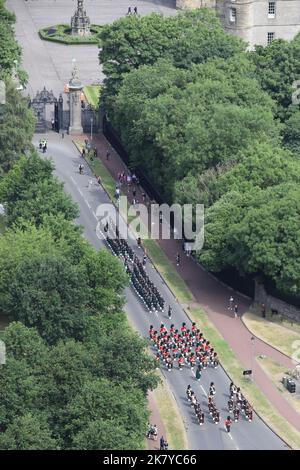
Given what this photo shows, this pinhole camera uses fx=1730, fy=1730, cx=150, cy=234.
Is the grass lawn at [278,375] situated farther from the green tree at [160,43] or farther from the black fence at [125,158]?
the green tree at [160,43]

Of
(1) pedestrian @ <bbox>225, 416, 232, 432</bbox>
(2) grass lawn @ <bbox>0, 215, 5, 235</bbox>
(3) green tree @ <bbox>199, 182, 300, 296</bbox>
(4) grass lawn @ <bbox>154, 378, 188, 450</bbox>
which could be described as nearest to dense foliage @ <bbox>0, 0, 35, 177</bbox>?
(2) grass lawn @ <bbox>0, 215, 5, 235</bbox>

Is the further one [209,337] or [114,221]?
[114,221]

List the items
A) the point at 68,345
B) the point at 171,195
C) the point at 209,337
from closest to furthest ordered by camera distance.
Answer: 1. the point at 68,345
2. the point at 209,337
3. the point at 171,195

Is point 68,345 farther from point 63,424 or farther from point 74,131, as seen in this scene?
point 74,131

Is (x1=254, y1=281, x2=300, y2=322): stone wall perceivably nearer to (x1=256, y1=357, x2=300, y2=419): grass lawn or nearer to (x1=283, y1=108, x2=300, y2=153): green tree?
(x1=256, y1=357, x2=300, y2=419): grass lawn

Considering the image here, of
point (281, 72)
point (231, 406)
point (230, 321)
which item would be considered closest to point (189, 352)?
point (230, 321)

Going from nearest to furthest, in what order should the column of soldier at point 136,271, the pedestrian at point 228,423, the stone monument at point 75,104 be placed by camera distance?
the pedestrian at point 228,423 → the column of soldier at point 136,271 → the stone monument at point 75,104

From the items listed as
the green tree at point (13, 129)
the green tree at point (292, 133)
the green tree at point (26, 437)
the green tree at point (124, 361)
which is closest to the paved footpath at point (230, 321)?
the green tree at point (124, 361)

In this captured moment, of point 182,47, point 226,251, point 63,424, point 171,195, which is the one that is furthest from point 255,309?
point 182,47

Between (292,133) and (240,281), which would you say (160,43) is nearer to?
(292,133)
